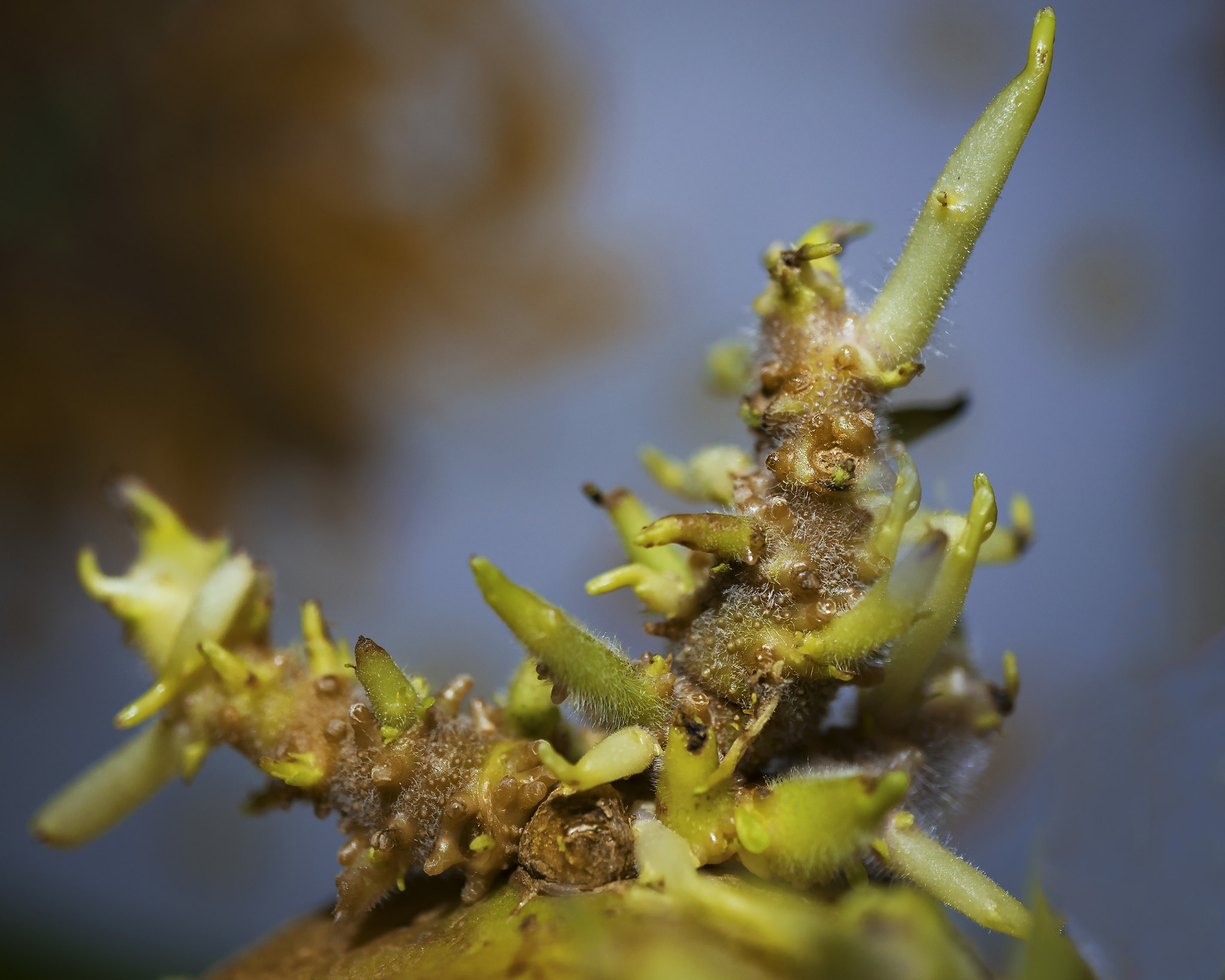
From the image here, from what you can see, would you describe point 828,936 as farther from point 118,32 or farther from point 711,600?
point 118,32

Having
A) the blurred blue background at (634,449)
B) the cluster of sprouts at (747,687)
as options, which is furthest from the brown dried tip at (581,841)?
the blurred blue background at (634,449)

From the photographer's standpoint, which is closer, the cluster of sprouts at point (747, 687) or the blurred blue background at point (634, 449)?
the cluster of sprouts at point (747, 687)

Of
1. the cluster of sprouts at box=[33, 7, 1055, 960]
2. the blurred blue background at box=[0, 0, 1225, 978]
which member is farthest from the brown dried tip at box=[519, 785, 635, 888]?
the blurred blue background at box=[0, 0, 1225, 978]

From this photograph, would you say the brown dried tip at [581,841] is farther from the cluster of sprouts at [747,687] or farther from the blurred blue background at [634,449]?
the blurred blue background at [634,449]

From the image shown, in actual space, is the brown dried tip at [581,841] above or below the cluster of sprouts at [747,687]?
below

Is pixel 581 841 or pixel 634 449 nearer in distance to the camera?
pixel 581 841

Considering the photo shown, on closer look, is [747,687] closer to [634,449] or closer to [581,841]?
[581,841]

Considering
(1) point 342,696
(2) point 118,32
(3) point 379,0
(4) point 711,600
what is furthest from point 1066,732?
(2) point 118,32

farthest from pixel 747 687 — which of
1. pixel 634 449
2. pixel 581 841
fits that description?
pixel 634 449
